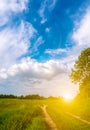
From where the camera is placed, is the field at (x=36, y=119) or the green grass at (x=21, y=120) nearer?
the green grass at (x=21, y=120)

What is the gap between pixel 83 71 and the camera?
6197 centimetres

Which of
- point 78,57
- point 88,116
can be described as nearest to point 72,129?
point 88,116

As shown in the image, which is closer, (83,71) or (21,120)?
(21,120)

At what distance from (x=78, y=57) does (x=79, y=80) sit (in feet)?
20.4

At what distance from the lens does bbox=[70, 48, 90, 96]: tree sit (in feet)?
198

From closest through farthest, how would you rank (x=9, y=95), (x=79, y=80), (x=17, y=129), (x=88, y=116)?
1. (x=17, y=129)
2. (x=88, y=116)
3. (x=79, y=80)
4. (x=9, y=95)

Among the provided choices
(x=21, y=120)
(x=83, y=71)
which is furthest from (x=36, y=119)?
(x=83, y=71)

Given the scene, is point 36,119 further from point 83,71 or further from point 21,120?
point 83,71

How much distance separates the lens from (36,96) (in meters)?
181

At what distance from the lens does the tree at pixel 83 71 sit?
198ft

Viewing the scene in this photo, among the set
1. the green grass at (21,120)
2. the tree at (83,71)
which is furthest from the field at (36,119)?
the tree at (83,71)

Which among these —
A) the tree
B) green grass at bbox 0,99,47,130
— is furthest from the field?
the tree

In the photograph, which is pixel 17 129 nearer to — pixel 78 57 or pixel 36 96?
pixel 78 57

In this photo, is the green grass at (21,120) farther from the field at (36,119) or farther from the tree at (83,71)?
the tree at (83,71)
